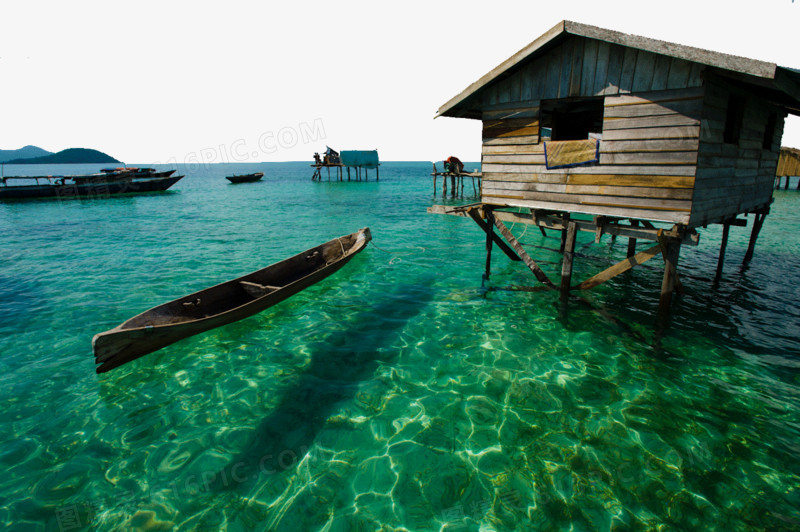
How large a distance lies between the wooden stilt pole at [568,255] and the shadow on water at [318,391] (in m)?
4.22

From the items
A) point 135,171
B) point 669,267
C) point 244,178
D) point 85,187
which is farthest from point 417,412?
point 244,178

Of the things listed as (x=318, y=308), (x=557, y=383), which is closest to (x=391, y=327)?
(x=318, y=308)

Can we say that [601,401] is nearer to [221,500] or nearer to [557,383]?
[557,383]

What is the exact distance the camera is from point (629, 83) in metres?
8.05

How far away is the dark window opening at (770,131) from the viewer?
11.3 metres

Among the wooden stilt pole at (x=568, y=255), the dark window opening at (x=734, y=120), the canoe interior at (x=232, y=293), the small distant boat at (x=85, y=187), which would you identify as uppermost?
the dark window opening at (x=734, y=120)

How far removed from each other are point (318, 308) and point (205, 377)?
13.7ft

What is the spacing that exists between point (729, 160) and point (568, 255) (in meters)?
4.12

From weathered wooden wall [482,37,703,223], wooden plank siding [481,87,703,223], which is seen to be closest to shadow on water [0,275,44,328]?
weathered wooden wall [482,37,703,223]

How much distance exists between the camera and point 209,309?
9242 millimetres

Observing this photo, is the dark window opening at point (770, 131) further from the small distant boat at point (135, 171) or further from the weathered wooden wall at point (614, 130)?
the small distant boat at point (135, 171)

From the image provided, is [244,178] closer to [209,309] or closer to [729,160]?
[209,309]

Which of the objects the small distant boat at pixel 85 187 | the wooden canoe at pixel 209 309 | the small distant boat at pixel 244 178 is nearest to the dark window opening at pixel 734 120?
the wooden canoe at pixel 209 309

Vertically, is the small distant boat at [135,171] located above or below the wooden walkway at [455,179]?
above
